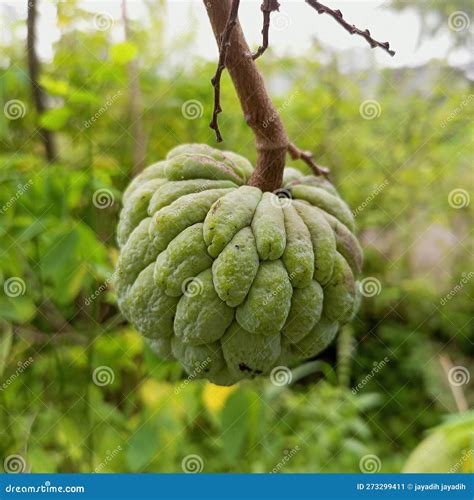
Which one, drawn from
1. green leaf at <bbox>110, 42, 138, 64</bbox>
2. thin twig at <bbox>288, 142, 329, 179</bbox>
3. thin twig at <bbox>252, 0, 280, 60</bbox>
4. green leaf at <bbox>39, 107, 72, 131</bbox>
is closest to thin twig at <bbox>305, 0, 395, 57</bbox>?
thin twig at <bbox>252, 0, 280, 60</bbox>

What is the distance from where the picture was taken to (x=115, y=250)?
7.40 ft

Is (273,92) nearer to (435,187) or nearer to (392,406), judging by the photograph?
(435,187)

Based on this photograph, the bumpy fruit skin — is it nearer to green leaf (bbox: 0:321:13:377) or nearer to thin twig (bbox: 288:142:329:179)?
thin twig (bbox: 288:142:329:179)

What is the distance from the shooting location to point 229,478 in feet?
7.39

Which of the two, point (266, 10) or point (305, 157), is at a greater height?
point (266, 10)

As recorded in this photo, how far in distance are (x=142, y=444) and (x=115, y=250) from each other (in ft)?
2.48

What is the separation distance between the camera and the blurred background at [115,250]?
1973mm

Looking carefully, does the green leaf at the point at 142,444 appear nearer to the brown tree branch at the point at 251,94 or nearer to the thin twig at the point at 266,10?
the brown tree branch at the point at 251,94

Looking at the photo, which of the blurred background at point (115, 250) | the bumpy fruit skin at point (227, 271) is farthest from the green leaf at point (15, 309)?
the bumpy fruit skin at point (227, 271)

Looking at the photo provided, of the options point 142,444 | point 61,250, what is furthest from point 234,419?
point 61,250

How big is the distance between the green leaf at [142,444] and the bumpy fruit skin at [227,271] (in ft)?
2.90

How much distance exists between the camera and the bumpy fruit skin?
41.1 inches

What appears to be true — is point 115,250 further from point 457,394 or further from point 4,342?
point 457,394

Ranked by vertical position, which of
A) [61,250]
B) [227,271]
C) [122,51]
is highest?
[122,51]
